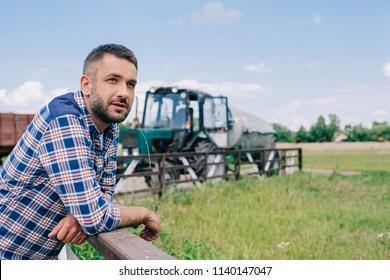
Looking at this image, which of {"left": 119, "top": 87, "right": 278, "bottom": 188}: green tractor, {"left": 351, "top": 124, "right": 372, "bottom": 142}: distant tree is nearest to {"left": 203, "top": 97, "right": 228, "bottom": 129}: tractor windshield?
{"left": 119, "top": 87, "right": 278, "bottom": 188}: green tractor

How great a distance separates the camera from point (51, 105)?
135 cm

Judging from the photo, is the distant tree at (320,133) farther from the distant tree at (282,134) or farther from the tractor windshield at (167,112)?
the tractor windshield at (167,112)

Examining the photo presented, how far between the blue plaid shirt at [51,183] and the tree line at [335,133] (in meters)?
10.8

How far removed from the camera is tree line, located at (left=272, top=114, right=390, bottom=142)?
42.0ft

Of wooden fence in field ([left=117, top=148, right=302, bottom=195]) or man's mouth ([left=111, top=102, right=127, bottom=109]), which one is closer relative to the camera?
man's mouth ([left=111, top=102, right=127, bottom=109])

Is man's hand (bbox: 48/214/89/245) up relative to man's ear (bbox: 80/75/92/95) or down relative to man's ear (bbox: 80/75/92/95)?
down

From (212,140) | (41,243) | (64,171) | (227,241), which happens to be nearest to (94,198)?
(64,171)

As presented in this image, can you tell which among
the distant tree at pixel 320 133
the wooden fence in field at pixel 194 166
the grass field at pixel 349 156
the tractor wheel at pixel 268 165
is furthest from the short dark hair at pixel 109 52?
the distant tree at pixel 320 133

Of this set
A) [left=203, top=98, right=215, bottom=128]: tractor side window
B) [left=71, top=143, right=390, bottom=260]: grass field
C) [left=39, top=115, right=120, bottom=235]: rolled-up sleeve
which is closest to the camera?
[left=39, top=115, right=120, bottom=235]: rolled-up sleeve

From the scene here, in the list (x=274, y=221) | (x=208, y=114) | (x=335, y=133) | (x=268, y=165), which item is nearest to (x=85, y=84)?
(x=274, y=221)

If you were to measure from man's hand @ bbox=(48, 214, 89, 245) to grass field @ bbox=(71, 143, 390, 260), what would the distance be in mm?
1810

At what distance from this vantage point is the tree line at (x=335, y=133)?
1281 centimetres

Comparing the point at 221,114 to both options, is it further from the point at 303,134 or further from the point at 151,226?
the point at 303,134

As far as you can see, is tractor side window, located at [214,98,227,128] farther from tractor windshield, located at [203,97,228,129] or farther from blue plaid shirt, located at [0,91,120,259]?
blue plaid shirt, located at [0,91,120,259]
